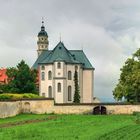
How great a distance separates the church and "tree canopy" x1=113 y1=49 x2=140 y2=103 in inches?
995

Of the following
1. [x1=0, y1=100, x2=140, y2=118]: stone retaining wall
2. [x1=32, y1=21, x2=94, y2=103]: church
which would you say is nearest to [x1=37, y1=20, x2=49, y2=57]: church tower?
[x1=32, y1=21, x2=94, y2=103]: church

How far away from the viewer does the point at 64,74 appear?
104312mm

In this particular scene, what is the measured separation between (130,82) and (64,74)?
2967 cm

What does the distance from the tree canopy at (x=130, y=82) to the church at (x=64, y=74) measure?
82.9 feet

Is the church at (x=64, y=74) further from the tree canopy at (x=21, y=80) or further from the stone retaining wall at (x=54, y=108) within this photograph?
the stone retaining wall at (x=54, y=108)

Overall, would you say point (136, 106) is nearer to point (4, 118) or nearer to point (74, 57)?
point (4, 118)

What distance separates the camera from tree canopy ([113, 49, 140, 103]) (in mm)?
74938

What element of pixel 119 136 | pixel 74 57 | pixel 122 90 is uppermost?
pixel 74 57

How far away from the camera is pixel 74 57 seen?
108312mm

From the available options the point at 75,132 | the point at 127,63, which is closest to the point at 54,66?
the point at 127,63

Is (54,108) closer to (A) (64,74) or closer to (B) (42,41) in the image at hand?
(A) (64,74)

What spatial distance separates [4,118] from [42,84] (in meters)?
46.2

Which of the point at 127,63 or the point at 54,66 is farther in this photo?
the point at 54,66

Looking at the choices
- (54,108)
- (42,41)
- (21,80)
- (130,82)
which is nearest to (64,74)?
(21,80)
